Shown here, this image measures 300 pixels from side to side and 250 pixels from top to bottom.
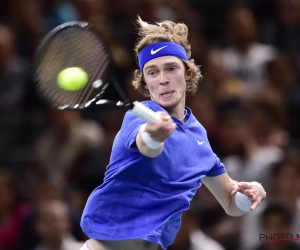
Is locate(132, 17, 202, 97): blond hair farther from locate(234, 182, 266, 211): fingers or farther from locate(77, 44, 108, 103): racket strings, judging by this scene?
locate(234, 182, 266, 211): fingers

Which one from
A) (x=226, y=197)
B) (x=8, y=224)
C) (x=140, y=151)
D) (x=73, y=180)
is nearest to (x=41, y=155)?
(x=73, y=180)

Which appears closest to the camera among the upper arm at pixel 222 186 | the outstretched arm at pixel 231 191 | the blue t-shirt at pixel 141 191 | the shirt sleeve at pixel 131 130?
the shirt sleeve at pixel 131 130

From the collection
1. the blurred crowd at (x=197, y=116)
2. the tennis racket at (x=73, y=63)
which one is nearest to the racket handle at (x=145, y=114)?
the tennis racket at (x=73, y=63)

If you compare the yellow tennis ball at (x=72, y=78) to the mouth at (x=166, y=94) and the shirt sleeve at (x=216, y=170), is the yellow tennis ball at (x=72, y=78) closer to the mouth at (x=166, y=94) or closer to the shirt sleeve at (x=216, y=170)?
the mouth at (x=166, y=94)

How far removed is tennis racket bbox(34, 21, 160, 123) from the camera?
4957 millimetres

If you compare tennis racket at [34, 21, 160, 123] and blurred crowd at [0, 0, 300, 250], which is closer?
tennis racket at [34, 21, 160, 123]

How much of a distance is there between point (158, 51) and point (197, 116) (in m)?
4.25

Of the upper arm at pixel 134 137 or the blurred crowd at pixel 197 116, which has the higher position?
the upper arm at pixel 134 137

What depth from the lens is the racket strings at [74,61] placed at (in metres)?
4.99

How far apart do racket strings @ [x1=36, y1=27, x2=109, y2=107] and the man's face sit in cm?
37

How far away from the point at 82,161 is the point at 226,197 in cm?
382

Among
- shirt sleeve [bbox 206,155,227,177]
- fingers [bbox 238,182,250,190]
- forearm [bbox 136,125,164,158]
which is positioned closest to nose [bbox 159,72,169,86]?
forearm [bbox 136,125,164,158]

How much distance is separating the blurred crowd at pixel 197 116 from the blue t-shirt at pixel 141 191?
2537mm

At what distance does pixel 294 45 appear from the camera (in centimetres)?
1005
